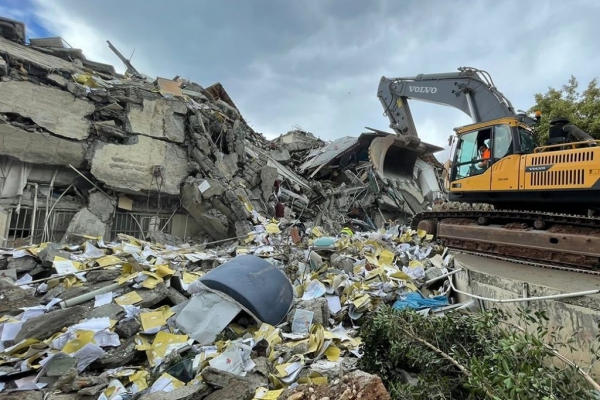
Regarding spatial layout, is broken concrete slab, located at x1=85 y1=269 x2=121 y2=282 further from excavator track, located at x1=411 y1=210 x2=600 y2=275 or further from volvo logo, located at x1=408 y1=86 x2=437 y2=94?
volvo logo, located at x1=408 y1=86 x2=437 y2=94

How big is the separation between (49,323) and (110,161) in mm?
5055

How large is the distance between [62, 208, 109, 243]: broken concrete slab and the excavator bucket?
8.97 m

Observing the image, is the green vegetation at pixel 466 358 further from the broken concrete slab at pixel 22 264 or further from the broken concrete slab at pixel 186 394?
the broken concrete slab at pixel 22 264

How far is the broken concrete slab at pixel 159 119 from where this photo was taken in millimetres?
8391

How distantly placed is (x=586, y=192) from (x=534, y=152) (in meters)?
1.06

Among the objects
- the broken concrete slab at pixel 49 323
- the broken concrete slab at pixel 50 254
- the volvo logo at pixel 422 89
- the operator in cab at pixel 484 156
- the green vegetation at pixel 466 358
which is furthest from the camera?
the volvo logo at pixel 422 89

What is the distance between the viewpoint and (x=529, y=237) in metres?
5.23

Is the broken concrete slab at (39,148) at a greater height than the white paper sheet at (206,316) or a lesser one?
greater

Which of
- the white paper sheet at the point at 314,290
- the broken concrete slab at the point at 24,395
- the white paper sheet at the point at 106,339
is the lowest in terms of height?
the broken concrete slab at the point at 24,395

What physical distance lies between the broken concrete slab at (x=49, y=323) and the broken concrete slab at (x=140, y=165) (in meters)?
4.58

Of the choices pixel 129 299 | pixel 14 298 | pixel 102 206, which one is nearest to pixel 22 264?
pixel 14 298

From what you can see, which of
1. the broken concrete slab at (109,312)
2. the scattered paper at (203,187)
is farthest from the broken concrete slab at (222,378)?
the scattered paper at (203,187)

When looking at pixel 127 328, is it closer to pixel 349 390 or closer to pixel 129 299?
pixel 129 299

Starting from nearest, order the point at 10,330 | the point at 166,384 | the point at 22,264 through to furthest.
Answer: the point at 166,384
the point at 10,330
the point at 22,264
